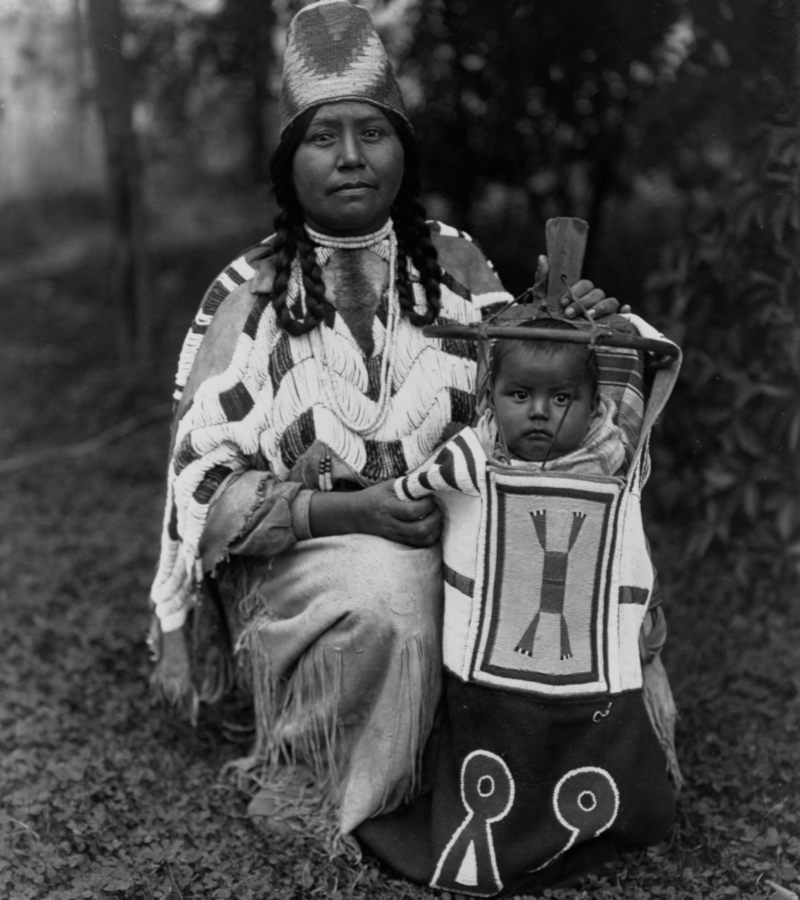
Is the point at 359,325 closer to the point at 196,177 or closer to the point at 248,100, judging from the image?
the point at 248,100

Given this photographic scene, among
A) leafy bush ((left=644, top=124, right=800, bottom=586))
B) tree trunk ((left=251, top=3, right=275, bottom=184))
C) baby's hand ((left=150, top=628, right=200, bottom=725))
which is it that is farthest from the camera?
tree trunk ((left=251, top=3, right=275, bottom=184))

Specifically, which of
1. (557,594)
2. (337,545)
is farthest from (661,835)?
(337,545)

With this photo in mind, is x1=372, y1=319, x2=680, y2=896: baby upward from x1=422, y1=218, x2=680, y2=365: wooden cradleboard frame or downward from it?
downward

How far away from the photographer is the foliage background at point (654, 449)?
2.65m

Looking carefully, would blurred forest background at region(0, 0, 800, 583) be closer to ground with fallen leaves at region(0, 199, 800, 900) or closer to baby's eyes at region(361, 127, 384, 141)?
ground with fallen leaves at region(0, 199, 800, 900)

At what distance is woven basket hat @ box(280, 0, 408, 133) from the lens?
2.47 meters

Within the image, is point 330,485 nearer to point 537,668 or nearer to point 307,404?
point 307,404

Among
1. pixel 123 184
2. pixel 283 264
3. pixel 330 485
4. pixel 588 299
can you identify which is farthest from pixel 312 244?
pixel 123 184

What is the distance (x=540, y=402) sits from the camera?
7.47ft

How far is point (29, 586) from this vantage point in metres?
4.12

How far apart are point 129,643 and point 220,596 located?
952 mm

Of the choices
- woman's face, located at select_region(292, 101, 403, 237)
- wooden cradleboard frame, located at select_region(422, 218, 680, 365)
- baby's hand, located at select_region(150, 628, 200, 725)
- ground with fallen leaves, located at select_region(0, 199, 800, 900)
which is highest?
woman's face, located at select_region(292, 101, 403, 237)

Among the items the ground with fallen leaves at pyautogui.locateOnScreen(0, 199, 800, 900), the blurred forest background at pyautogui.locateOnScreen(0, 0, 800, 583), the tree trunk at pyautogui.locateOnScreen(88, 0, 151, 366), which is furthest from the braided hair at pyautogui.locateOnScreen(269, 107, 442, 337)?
the tree trunk at pyautogui.locateOnScreen(88, 0, 151, 366)

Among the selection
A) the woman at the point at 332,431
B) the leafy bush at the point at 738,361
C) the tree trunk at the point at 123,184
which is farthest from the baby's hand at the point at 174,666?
the tree trunk at the point at 123,184
